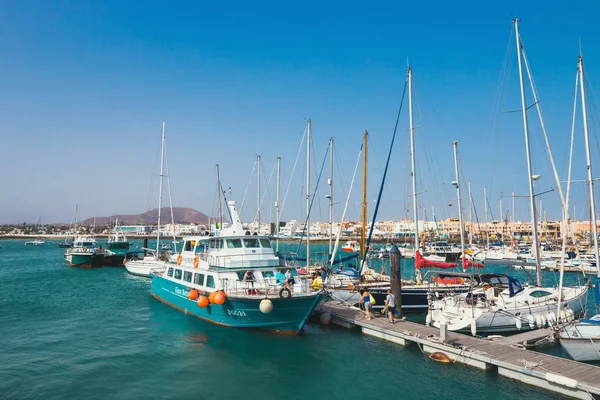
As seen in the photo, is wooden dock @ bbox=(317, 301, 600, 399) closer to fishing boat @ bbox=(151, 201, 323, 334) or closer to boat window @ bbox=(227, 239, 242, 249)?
fishing boat @ bbox=(151, 201, 323, 334)

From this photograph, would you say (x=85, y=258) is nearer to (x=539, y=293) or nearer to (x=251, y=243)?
(x=251, y=243)

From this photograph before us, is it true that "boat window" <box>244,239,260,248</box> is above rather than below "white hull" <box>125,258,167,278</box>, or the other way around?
above

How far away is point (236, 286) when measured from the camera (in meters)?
19.1

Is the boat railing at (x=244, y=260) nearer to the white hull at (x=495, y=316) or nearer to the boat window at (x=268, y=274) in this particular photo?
the boat window at (x=268, y=274)

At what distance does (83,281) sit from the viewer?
40.3m

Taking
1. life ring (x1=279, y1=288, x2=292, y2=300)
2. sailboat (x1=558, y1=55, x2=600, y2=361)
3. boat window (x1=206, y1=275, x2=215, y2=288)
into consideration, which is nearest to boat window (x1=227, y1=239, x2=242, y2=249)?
boat window (x1=206, y1=275, x2=215, y2=288)

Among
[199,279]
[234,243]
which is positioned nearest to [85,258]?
[199,279]

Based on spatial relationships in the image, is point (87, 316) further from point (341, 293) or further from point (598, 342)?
point (598, 342)

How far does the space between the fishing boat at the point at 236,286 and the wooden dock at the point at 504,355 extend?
3.29m

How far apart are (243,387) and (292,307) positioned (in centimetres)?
524

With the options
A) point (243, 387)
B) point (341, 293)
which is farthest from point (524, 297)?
point (243, 387)

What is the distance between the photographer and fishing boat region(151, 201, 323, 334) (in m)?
18.2

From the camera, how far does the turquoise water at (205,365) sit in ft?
42.2

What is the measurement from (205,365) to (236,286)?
440 centimetres
